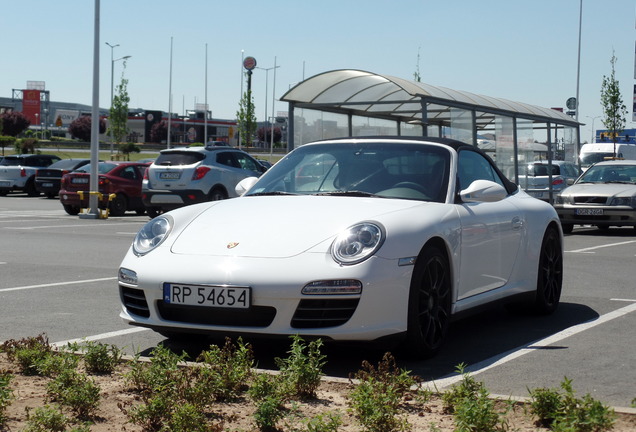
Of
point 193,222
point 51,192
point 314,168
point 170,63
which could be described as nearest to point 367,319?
point 193,222

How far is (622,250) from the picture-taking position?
1524 centimetres

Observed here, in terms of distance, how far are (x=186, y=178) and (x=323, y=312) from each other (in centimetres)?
1770

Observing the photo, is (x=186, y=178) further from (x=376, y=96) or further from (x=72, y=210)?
(x=376, y=96)

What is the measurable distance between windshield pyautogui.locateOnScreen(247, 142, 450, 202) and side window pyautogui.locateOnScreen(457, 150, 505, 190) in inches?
7.3

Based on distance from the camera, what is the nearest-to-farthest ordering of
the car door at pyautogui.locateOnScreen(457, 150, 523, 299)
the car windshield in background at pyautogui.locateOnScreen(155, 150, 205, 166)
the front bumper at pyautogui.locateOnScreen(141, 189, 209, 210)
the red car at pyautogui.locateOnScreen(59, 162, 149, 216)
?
1. the car door at pyautogui.locateOnScreen(457, 150, 523, 299)
2. the front bumper at pyautogui.locateOnScreen(141, 189, 209, 210)
3. the car windshield in background at pyautogui.locateOnScreen(155, 150, 205, 166)
4. the red car at pyautogui.locateOnScreen(59, 162, 149, 216)

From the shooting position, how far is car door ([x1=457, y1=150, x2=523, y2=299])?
6.59 m

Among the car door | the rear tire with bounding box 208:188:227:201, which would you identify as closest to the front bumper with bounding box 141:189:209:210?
the rear tire with bounding box 208:188:227:201

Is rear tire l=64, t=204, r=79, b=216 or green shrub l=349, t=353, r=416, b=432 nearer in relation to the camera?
green shrub l=349, t=353, r=416, b=432

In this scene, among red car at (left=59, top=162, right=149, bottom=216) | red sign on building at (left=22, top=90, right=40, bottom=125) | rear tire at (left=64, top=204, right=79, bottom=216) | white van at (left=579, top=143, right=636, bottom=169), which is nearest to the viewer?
red car at (left=59, top=162, right=149, bottom=216)

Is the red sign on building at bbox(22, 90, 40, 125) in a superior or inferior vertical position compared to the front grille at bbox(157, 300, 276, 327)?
superior

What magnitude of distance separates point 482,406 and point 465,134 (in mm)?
16480

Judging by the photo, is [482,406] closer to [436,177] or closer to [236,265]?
[236,265]

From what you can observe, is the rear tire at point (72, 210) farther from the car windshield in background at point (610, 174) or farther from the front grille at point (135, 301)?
the front grille at point (135, 301)

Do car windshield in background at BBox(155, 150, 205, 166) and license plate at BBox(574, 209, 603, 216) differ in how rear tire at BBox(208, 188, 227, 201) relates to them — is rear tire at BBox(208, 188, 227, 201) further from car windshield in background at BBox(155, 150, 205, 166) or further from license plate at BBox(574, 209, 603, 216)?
license plate at BBox(574, 209, 603, 216)
